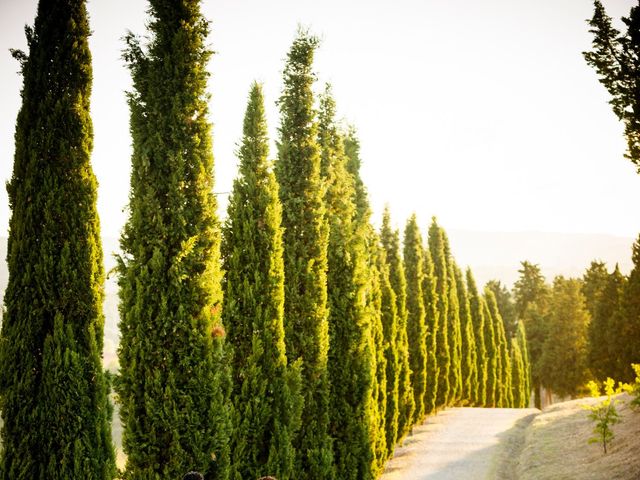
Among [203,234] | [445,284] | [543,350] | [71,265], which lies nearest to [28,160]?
[71,265]

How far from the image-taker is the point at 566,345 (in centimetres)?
4938

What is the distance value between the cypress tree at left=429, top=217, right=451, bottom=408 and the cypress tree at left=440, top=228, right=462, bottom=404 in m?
0.51

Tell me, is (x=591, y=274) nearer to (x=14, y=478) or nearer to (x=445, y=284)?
(x=445, y=284)

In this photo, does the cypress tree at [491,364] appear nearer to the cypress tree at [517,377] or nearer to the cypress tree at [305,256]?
the cypress tree at [517,377]

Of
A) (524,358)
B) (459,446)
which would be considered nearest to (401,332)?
(459,446)

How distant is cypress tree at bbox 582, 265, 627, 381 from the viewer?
3719cm

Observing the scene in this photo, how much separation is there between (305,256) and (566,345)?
46358 mm

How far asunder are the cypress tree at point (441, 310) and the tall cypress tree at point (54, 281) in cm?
2317

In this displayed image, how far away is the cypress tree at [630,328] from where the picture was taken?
34.8 metres

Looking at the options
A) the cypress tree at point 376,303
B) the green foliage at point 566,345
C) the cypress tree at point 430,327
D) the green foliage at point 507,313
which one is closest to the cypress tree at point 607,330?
the green foliage at point 566,345

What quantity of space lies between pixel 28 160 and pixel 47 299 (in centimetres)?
253

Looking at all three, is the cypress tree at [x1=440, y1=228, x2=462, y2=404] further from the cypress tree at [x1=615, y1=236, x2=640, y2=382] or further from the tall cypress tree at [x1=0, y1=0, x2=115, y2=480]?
the tall cypress tree at [x1=0, y1=0, x2=115, y2=480]

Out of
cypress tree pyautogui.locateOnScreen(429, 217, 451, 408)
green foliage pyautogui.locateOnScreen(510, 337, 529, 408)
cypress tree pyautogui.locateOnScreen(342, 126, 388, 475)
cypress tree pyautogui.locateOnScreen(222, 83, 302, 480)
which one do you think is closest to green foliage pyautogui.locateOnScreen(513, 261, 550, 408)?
green foliage pyautogui.locateOnScreen(510, 337, 529, 408)

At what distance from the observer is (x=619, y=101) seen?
27.0 feet
